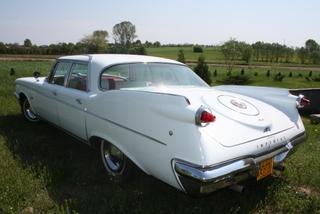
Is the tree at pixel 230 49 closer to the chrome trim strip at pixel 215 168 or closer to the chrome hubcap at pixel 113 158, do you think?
the chrome hubcap at pixel 113 158

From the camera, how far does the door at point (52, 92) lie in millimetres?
4627

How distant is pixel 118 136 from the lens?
3178mm

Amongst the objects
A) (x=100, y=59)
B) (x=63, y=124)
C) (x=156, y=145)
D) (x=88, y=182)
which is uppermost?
(x=100, y=59)

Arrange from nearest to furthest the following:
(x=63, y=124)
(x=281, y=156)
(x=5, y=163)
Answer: (x=281, y=156) → (x=5, y=163) → (x=63, y=124)

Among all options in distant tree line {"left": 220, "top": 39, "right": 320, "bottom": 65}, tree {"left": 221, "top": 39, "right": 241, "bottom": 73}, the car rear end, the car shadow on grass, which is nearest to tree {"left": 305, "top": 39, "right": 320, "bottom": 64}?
distant tree line {"left": 220, "top": 39, "right": 320, "bottom": 65}

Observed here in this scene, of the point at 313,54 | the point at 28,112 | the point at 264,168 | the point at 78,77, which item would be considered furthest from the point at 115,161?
the point at 313,54

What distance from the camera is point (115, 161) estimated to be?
354 cm

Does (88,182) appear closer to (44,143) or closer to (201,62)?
(44,143)

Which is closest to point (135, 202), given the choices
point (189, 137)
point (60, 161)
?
point (189, 137)

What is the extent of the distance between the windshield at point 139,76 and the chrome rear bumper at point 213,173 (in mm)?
1496

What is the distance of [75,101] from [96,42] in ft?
234

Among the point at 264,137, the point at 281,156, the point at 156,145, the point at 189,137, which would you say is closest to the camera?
the point at 189,137

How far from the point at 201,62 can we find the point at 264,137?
62.6 feet

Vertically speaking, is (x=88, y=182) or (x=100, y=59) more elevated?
(x=100, y=59)
